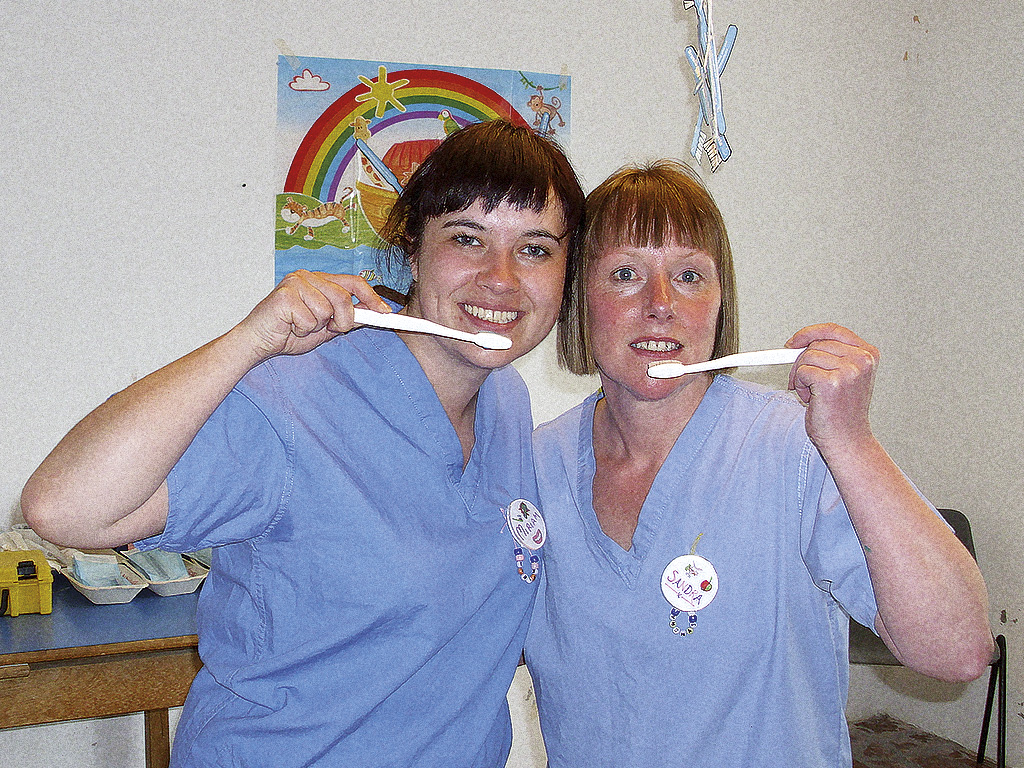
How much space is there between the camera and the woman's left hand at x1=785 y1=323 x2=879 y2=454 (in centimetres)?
97

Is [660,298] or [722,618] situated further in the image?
[660,298]

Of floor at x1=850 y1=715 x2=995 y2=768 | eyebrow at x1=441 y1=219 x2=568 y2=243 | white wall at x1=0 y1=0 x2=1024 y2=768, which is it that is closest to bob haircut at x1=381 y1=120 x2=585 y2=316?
eyebrow at x1=441 y1=219 x2=568 y2=243

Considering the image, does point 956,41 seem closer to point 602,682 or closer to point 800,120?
point 800,120

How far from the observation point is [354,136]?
267 centimetres

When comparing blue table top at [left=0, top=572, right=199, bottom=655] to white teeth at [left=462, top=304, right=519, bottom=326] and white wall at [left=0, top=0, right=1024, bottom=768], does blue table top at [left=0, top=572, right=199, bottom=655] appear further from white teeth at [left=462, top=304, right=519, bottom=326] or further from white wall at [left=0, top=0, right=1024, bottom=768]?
white teeth at [left=462, top=304, right=519, bottom=326]

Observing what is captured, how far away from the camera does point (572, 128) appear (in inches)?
114

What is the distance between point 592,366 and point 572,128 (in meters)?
1.59

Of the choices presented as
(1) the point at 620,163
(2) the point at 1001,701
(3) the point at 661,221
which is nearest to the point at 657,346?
(3) the point at 661,221

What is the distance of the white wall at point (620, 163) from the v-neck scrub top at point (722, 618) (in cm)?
165

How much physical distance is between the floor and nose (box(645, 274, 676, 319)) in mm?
2260

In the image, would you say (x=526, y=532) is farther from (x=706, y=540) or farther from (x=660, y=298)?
(x=660, y=298)

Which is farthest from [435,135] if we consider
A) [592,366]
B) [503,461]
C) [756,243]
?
[503,461]

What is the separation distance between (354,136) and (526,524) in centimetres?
174

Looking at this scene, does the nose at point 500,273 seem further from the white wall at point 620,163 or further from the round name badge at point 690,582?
the white wall at point 620,163
